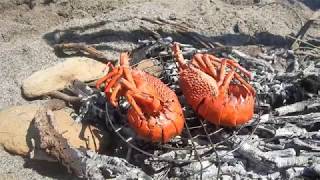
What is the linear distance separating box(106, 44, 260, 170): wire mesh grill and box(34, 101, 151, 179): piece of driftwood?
0.17 meters

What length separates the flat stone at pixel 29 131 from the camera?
164 inches

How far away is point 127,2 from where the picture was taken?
226 inches

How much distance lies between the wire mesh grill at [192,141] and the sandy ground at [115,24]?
1.20m

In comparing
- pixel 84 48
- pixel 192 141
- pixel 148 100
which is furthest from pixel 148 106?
pixel 84 48

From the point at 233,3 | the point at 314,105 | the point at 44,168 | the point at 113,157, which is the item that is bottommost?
the point at 44,168

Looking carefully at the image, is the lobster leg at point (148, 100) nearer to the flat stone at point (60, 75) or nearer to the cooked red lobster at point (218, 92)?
the cooked red lobster at point (218, 92)

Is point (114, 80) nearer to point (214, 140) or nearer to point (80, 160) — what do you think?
point (80, 160)

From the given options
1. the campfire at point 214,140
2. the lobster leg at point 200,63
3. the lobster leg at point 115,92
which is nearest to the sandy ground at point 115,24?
the campfire at point 214,140

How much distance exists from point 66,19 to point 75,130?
5.66 ft

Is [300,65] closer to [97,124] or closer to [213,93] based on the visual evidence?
[213,93]

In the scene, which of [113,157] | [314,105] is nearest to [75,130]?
[113,157]

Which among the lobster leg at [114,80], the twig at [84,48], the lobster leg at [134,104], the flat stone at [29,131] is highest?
the lobster leg at [114,80]

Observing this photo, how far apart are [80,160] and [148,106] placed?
604mm

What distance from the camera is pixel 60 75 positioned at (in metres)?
4.79
